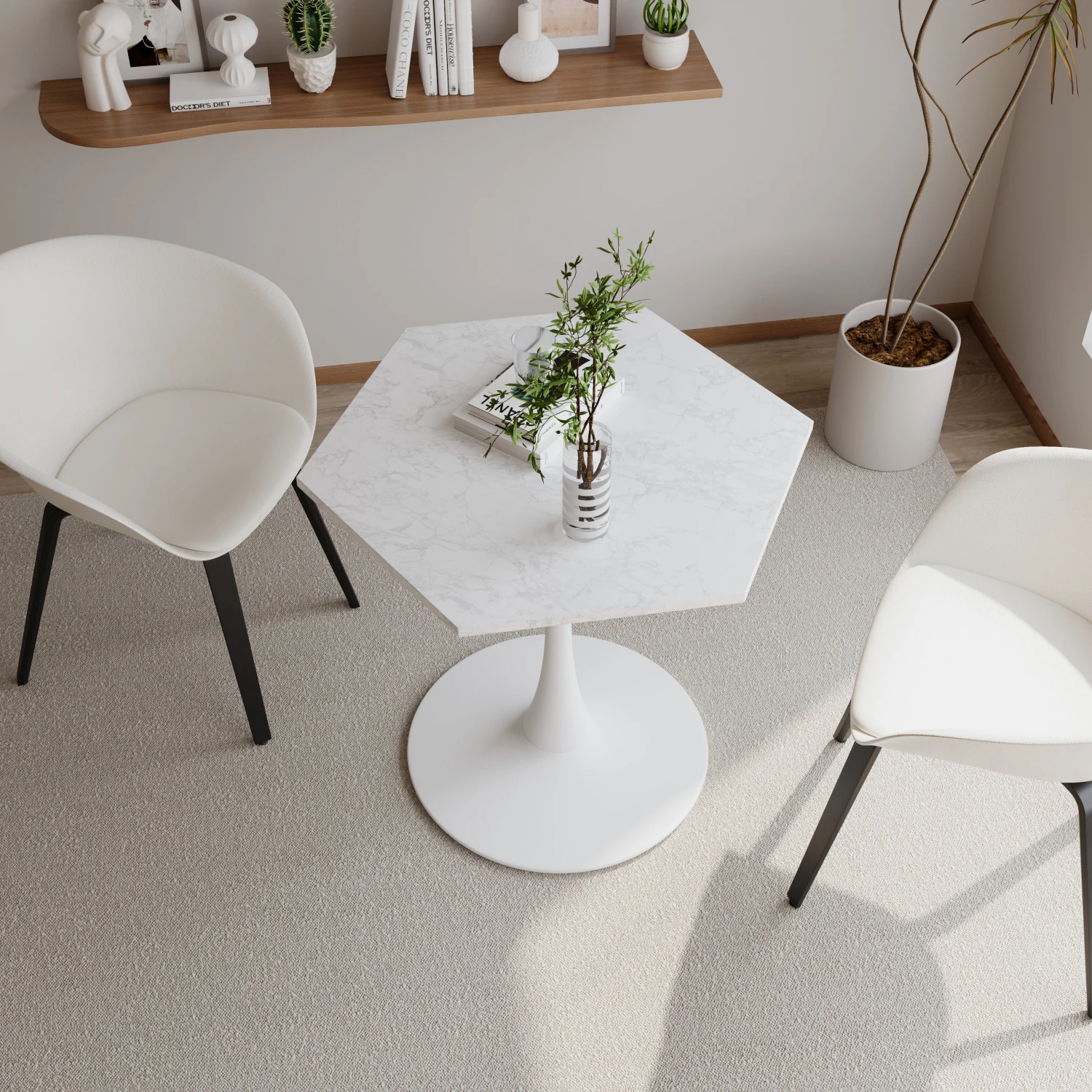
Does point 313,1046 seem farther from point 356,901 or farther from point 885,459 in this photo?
point 885,459

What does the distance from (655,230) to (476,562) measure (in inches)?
60.2

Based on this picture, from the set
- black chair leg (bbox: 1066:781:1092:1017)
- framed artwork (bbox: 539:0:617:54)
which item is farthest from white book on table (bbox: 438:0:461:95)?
black chair leg (bbox: 1066:781:1092:1017)

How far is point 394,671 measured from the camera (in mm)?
2363

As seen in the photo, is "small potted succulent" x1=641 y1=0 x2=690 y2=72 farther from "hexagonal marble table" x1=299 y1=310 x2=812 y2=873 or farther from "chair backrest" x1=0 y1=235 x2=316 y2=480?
"chair backrest" x1=0 y1=235 x2=316 y2=480

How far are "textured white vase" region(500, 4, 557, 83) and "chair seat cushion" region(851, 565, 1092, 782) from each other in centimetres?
130

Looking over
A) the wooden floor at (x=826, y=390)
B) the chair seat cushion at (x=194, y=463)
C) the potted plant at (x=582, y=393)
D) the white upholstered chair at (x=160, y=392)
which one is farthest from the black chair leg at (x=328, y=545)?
the potted plant at (x=582, y=393)

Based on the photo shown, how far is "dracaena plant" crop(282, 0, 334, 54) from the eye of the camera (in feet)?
7.44

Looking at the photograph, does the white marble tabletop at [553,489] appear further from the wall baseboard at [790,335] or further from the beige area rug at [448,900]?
the wall baseboard at [790,335]

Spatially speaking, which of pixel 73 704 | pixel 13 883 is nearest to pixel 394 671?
pixel 73 704

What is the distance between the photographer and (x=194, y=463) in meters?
2.10

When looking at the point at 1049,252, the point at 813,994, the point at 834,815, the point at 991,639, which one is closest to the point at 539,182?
the point at 1049,252

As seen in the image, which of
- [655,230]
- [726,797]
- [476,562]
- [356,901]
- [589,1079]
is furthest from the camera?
[655,230]

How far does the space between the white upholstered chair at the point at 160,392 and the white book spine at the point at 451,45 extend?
2.01ft

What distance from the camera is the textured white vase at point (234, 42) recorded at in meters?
2.28
